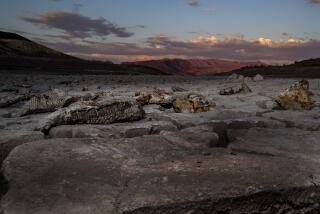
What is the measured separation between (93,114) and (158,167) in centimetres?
93

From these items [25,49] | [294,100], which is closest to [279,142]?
[294,100]

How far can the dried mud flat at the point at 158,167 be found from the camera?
1.68 meters

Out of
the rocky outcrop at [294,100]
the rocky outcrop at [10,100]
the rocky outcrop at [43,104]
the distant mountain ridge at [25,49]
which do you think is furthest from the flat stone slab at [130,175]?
the distant mountain ridge at [25,49]

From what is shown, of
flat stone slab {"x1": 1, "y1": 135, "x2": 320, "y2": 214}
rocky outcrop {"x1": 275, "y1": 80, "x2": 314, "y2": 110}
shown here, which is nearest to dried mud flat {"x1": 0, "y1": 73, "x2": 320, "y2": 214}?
flat stone slab {"x1": 1, "y1": 135, "x2": 320, "y2": 214}

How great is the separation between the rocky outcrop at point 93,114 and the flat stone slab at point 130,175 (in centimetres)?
41

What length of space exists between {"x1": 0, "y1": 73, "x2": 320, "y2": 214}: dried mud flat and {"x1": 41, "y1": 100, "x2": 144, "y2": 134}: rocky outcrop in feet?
0.03

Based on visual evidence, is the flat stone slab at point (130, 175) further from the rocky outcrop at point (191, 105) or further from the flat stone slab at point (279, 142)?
the rocky outcrop at point (191, 105)

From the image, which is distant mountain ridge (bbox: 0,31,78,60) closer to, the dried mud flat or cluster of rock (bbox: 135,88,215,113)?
cluster of rock (bbox: 135,88,215,113)

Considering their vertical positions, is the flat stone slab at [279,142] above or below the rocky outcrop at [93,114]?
below

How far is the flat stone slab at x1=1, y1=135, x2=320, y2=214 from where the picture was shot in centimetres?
166

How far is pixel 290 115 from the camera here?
3.37 meters

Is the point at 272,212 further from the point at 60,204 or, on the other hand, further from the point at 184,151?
the point at 60,204

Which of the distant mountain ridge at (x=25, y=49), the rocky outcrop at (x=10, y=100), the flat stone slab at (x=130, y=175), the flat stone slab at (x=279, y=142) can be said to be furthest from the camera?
the distant mountain ridge at (x=25, y=49)

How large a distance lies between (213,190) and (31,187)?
774mm
